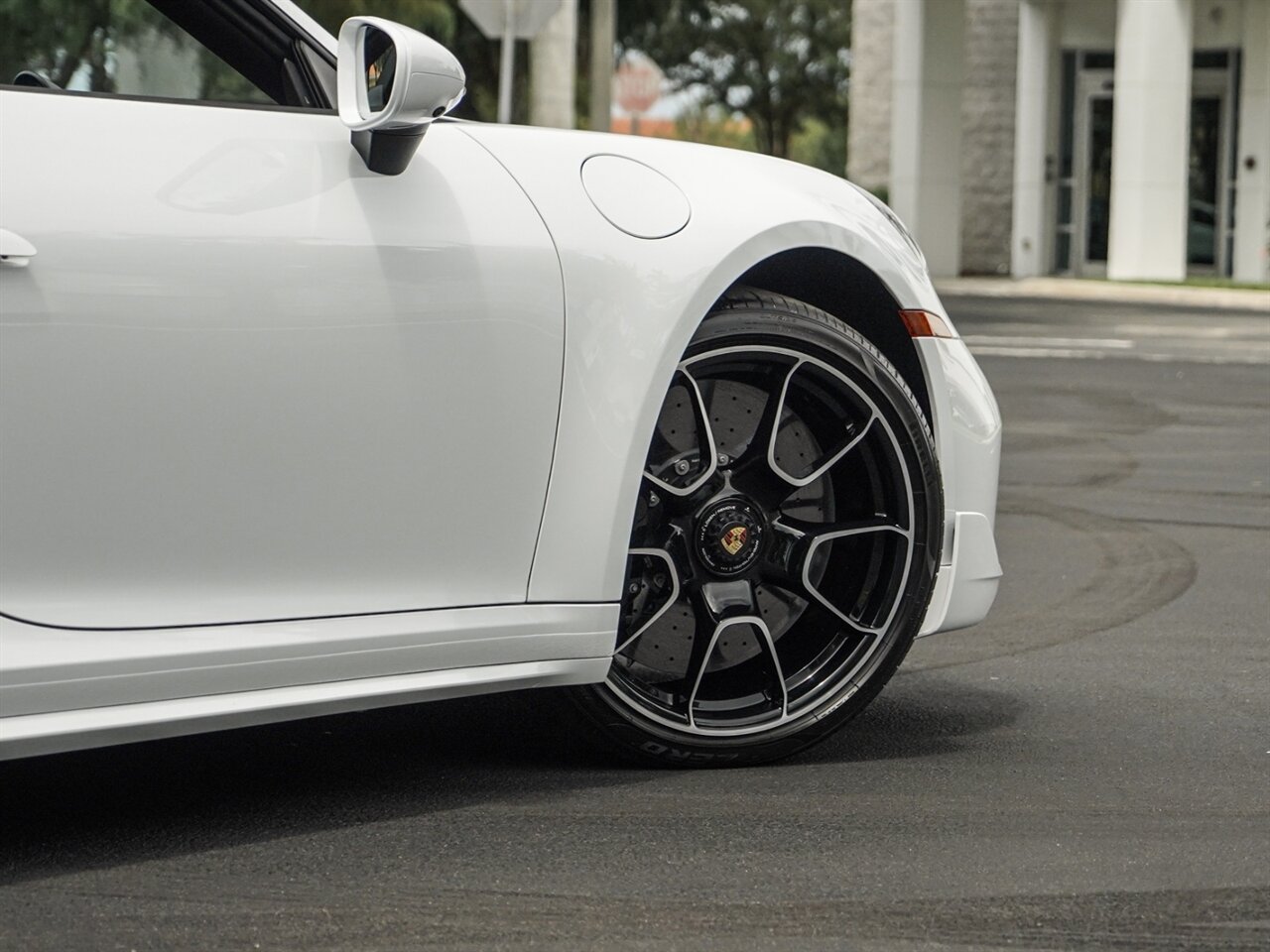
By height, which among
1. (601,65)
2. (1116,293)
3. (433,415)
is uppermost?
(601,65)

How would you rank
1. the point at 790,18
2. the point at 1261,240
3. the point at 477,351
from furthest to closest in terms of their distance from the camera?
1. the point at 790,18
2. the point at 1261,240
3. the point at 477,351

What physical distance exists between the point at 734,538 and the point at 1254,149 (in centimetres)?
2638

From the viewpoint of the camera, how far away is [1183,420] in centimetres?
1095

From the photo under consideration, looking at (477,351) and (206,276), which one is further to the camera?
→ (477,351)

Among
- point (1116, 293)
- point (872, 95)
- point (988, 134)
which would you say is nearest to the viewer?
point (1116, 293)

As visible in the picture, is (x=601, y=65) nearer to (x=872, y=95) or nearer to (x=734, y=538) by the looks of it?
(x=872, y=95)

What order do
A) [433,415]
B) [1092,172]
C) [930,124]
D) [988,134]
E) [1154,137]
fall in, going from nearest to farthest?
1. [433,415]
2. [1154,137]
3. [930,124]
4. [1092,172]
5. [988,134]

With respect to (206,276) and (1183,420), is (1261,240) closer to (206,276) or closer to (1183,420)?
(1183,420)

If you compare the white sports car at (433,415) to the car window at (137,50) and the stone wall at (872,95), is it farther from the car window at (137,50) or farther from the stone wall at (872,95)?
the stone wall at (872,95)

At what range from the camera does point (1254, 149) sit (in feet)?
92.7

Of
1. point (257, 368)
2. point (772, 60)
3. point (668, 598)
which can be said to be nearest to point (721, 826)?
point (668, 598)

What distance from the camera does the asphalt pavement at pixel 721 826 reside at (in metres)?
2.93

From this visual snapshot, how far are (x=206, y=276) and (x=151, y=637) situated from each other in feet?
1.78

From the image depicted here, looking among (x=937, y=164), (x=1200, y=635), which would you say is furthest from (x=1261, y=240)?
(x=1200, y=635)
